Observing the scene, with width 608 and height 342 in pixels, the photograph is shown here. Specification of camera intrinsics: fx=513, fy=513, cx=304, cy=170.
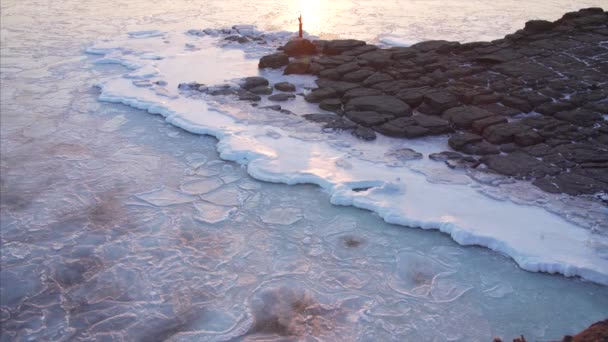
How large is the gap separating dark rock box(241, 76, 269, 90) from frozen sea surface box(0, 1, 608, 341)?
1172 mm

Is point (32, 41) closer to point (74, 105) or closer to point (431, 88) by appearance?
point (74, 105)

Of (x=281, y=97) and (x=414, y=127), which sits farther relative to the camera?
(x=281, y=97)

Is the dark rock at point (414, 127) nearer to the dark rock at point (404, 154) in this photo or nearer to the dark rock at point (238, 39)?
the dark rock at point (404, 154)

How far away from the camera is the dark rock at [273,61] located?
9703 millimetres

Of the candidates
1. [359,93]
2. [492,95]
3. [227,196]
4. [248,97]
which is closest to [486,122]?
[492,95]

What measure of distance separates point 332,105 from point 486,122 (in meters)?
2.21

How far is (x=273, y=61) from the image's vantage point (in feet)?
31.8

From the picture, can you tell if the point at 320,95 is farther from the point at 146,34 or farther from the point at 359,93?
the point at 146,34

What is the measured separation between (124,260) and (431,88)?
5.31 meters

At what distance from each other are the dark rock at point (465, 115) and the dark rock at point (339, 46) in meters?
3.33

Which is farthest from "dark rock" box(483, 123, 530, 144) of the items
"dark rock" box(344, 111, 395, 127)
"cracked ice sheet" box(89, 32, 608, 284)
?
"dark rock" box(344, 111, 395, 127)

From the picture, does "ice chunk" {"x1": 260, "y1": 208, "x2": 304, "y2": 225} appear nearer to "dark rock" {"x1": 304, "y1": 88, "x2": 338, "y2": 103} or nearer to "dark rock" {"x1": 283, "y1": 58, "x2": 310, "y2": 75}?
"dark rock" {"x1": 304, "y1": 88, "x2": 338, "y2": 103}

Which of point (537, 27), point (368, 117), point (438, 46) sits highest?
point (537, 27)

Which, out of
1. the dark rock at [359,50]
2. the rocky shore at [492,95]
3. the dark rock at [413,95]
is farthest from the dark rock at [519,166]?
the dark rock at [359,50]
